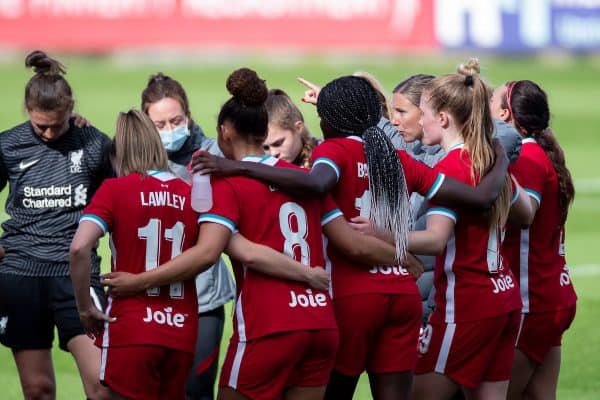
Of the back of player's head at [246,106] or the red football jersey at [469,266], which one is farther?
the red football jersey at [469,266]

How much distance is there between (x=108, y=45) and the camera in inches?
1455

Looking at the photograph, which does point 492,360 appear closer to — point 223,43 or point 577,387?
point 577,387

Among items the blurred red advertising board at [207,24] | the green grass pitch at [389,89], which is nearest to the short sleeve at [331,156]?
the green grass pitch at [389,89]

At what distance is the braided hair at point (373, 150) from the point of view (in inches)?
215

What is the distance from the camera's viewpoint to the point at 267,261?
16.8 feet

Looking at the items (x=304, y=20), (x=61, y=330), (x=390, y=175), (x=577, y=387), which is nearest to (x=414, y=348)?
(x=390, y=175)

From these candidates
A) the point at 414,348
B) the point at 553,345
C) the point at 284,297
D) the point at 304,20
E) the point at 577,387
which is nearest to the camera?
the point at 284,297

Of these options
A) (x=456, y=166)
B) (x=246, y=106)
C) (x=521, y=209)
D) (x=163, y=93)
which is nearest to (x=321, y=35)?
(x=163, y=93)

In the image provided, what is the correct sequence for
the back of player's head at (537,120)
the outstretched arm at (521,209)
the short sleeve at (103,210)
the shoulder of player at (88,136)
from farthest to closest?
the shoulder of player at (88,136) < the back of player's head at (537,120) < the outstretched arm at (521,209) < the short sleeve at (103,210)

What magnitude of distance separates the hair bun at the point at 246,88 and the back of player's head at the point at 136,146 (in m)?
0.52

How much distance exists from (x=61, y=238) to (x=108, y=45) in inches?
1226

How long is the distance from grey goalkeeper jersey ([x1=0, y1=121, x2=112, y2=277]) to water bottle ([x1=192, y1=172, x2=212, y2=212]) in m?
1.61

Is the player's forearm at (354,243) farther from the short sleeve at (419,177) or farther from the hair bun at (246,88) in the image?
the hair bun at (246,88)

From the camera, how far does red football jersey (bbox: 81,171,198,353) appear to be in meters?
5.36
